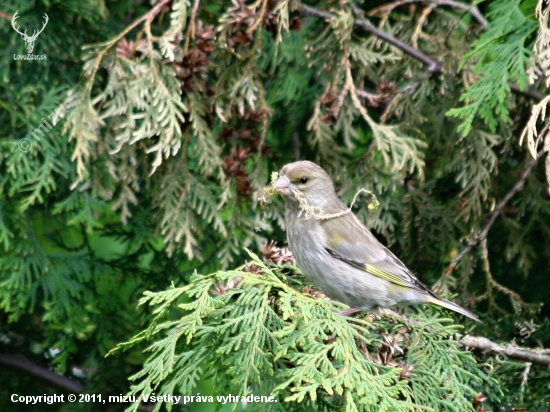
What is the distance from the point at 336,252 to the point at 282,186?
543mm

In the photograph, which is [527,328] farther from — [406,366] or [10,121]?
[10,121]

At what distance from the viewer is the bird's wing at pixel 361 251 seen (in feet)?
14.9

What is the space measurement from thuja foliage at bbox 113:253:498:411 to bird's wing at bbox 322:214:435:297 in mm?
1083

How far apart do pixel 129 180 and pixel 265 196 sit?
0.82m

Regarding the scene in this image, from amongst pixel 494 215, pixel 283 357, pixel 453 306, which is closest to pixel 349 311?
pixel 453 306

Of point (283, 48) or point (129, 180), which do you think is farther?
point (283, 48)

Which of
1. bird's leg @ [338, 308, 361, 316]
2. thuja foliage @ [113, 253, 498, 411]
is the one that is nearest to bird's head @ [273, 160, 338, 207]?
bird's leg @ [338, 308, 361, 316]

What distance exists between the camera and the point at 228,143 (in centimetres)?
464

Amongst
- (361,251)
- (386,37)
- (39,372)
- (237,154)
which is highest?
(386,37)

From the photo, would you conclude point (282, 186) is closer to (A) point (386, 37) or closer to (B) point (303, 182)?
(B) point (303, 182)

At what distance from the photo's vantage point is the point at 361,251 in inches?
183

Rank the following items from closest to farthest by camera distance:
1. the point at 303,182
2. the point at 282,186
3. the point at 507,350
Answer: the point at 507,350
the point at 282,186
the point at 303,182

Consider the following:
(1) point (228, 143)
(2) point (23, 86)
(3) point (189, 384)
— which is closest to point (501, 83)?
(1) point (228, 143)

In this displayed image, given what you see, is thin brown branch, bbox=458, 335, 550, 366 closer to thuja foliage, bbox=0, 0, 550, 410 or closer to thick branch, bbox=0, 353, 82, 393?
thuja foliage, bbox=0, 0, 550, 410
